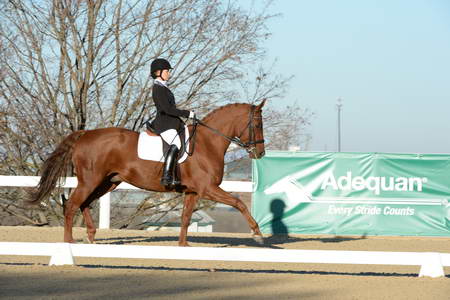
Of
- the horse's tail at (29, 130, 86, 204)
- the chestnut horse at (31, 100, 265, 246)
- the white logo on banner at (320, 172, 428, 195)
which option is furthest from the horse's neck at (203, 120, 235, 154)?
the white logo on banner at (320, 172, 428, 195)

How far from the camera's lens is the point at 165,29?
59.2 feet

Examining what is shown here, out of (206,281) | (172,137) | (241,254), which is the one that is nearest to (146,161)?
(172,137)

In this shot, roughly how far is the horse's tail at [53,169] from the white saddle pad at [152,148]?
117 cm

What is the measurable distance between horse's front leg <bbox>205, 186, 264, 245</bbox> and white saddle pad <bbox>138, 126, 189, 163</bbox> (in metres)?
0.67

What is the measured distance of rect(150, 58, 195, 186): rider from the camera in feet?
34.2

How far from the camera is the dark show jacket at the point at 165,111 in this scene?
1038 cm

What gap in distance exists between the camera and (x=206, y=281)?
761 cm

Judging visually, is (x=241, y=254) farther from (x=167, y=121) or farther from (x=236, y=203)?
(x=167, y=121)

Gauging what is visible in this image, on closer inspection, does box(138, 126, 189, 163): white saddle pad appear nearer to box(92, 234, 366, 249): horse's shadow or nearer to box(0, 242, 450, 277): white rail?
box(92, 234, 366, 249): horse's shadow

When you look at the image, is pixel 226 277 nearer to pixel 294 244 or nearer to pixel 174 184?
pixel 174 184

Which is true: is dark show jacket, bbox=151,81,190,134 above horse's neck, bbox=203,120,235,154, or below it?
above

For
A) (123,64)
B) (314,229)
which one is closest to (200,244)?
(314,229)

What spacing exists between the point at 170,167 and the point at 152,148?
1.52 feet

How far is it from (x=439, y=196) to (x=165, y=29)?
794cm
